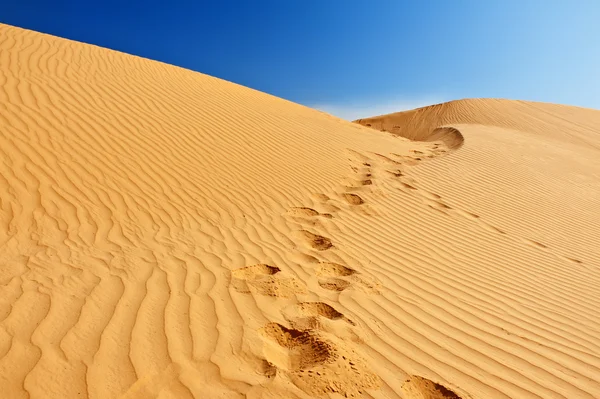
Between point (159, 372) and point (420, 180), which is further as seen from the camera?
A: point (420, 180)

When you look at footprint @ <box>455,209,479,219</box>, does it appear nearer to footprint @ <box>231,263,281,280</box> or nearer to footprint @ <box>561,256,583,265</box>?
footprint @ <box>561,256,583,265</box>

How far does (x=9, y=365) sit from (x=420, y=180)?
6520mm

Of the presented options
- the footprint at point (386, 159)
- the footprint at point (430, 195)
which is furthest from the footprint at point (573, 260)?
the footprint at point (386, 159)

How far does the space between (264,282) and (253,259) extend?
Result: 0.45 metres

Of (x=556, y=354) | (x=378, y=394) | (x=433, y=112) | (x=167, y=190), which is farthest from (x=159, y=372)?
(x=433, y=112)

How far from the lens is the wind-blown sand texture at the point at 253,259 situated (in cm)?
221

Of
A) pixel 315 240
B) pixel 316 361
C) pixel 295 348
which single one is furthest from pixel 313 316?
pixel 315 240

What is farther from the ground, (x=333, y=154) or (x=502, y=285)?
(x=333, y=154)

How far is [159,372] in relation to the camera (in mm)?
2033

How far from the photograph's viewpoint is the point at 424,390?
2.22 meters

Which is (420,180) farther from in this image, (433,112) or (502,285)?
(433,112)

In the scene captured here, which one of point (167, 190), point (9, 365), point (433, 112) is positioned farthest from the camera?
point (433, 112)

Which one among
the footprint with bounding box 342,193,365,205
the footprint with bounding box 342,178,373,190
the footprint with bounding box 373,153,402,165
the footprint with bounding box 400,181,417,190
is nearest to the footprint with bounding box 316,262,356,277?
the footprint with bounding box 342,193,365,205

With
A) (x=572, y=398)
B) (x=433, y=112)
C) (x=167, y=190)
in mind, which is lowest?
(x=572, y=398)
